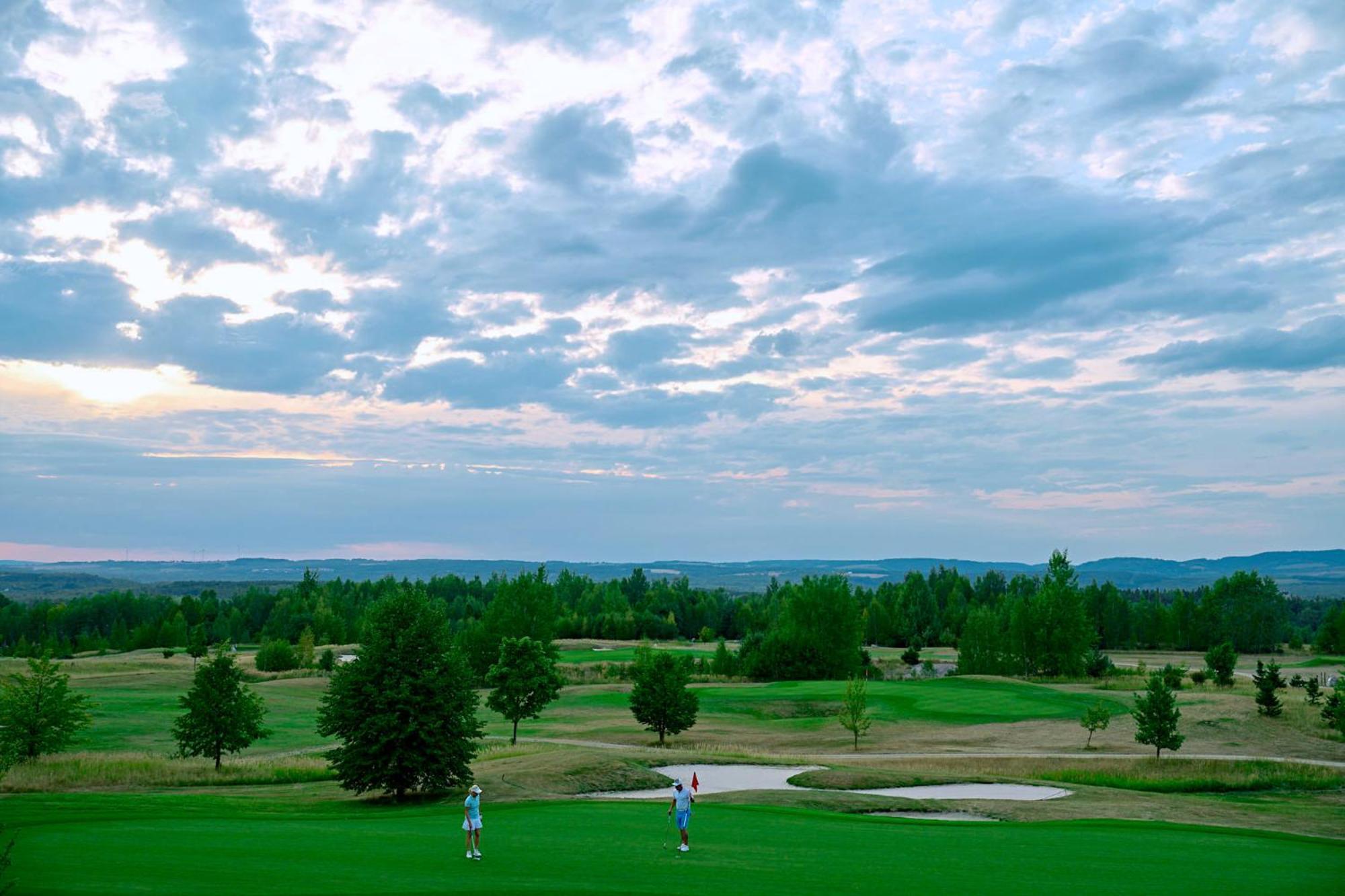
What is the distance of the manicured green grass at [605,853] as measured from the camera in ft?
56.9

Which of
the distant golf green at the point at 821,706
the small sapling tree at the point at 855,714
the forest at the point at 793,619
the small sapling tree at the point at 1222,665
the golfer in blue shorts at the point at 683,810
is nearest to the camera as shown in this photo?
the golfer in blue shorts at the point at 683,810

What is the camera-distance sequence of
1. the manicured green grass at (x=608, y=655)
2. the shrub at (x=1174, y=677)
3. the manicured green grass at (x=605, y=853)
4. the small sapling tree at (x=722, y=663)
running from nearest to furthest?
the manicured green grass at (x=605, y=853) → the shrub at (x=1174, y=677) → the small sapling tree at (x=722, y=663) → the manicured green grass at (x=608, y=655)

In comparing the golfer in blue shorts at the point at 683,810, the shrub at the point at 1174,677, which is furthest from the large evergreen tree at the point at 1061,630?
the golfer in blue shorts at the point at 683,810

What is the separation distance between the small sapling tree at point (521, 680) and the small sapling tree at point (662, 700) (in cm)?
524

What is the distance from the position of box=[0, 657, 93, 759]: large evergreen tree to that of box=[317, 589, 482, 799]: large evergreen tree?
14918 mm

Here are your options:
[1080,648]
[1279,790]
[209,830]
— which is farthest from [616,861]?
[1080,648]

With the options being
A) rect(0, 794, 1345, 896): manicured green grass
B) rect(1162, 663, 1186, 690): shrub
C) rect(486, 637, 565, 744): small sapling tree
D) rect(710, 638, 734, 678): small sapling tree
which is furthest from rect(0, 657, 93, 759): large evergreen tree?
rect(1162, 663, 1186, 690): shrub

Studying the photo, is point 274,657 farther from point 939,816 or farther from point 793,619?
point 939,816

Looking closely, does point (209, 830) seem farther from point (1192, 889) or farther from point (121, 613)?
point (121, 613)

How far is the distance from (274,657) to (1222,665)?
91.2 m

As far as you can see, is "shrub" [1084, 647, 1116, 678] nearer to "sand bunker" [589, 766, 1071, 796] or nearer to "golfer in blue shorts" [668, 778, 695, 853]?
"sand bunker" [589, 766, 1071, 796]

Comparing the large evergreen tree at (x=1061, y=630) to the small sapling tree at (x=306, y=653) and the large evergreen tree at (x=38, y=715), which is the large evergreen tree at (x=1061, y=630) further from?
the large evergreen tree at (x=38, y=715)

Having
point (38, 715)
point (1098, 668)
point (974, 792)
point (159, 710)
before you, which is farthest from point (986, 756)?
point (1098, 668)

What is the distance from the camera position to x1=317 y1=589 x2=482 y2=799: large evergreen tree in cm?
3158
